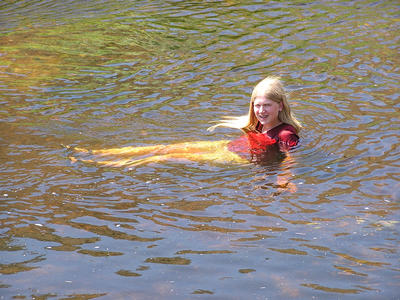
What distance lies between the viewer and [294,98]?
32.8 feet

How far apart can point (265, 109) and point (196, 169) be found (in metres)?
1.09

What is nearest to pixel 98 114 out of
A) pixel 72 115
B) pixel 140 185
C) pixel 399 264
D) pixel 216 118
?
pixel 72 115

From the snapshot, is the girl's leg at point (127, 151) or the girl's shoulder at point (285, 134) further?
the girl's leg at point (127, 151)

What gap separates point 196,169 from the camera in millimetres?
7473

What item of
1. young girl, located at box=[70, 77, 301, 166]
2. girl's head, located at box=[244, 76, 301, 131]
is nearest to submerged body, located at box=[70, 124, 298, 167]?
young girl, located at box=[70, 77, 301, 166]

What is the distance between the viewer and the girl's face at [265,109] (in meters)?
7.61

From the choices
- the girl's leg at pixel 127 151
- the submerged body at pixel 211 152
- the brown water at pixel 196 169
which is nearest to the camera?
the brown water at pixel 196 169

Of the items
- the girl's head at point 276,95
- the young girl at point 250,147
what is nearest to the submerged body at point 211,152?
the young girl at point 250,147

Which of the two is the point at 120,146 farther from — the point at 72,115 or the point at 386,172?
the point at 386,172

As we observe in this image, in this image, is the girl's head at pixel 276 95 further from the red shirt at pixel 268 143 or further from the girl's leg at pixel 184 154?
the girl's leg at pixel 184 154

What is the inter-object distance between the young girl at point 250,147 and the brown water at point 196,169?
183mm

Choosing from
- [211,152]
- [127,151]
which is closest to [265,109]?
[211,152]

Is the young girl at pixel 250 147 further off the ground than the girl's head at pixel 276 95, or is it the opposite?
the girl's head at pixel 276 95

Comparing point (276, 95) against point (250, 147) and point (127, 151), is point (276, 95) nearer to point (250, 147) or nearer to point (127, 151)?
point (250, 147)
